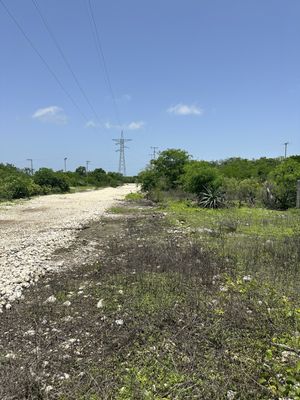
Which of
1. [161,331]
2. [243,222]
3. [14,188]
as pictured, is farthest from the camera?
[14,188]

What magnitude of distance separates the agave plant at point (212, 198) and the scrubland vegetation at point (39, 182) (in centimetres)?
1542

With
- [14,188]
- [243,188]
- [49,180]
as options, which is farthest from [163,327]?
[49,180]

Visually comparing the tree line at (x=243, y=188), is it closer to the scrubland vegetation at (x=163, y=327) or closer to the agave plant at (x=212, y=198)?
the agave plant at (x=212, y=198)

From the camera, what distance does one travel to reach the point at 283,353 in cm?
361

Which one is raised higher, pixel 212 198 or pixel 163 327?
pixel 212 198

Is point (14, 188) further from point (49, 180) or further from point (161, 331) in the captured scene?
point (161, 331)

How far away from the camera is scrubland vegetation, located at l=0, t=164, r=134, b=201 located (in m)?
27.3

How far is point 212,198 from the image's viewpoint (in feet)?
59.0

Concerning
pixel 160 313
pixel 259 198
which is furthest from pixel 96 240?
pixel 259 198

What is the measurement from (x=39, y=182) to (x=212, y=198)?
22844mm

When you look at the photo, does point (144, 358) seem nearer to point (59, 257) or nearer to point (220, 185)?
point (59, 257)

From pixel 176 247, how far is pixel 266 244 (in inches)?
93.4

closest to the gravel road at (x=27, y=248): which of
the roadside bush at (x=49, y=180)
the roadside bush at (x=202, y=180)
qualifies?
the roadside bush at (x=202, y=180)

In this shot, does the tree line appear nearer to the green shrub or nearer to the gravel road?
the gravel road
